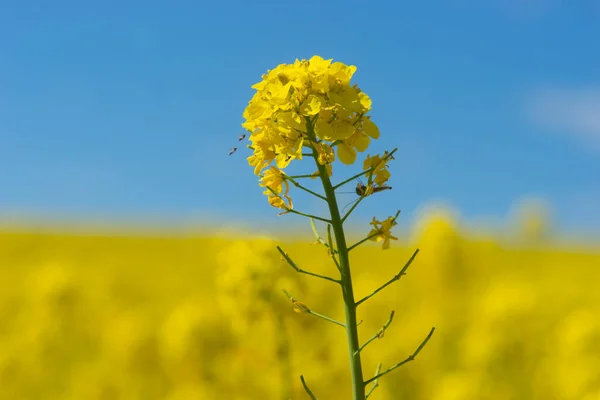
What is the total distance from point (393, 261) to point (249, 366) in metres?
21.0

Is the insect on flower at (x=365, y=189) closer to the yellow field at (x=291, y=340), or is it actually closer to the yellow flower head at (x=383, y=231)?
the yellow flower head at (x=383, y=231)

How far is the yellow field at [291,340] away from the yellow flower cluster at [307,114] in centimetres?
247

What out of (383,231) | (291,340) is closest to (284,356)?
(291,340)

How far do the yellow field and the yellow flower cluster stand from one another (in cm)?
247

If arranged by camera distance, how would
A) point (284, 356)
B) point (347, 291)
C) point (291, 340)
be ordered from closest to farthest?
point (347, 291), point (284, 356), point (291, 340)

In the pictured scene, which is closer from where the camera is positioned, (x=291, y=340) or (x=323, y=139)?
(x=323, y=139)

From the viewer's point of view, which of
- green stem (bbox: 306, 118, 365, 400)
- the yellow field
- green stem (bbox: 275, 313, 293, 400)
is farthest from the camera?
the yellow field

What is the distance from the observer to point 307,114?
275 cm

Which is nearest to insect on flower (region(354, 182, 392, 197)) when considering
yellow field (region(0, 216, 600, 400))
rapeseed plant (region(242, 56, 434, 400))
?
rapeseed plant (region(242, 56, 434, 400))

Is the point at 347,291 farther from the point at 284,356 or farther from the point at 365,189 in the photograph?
the point at 284,356

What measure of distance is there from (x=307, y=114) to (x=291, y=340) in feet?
10.2

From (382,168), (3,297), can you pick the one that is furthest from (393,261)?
(382,168)

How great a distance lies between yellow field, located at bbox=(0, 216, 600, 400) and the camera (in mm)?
5637

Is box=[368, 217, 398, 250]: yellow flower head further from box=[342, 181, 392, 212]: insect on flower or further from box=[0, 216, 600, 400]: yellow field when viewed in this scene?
box=[0, 216, 600, 400]: yellow field
